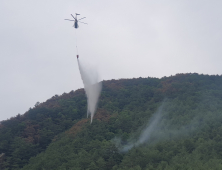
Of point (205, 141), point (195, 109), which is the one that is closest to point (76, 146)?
point (205, 141)

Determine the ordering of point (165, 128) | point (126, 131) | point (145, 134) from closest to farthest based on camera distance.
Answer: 1. point (145, 134)
2. point (165, 128)
3. point (126, 131)

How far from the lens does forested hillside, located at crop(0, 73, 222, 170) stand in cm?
3359

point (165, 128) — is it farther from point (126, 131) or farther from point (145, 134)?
point (126, 131)

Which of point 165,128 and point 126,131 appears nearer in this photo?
point 165,128

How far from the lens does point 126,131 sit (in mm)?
47156

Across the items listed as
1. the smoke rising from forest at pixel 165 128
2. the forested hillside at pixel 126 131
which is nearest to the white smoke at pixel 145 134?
the smoke rising from forest at pixel 165 128

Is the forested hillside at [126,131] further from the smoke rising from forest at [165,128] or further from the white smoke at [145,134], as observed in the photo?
the white smoke at [145,134]

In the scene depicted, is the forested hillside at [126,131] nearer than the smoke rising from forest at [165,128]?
Yes

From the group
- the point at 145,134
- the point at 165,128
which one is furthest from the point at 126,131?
the point at 165,128

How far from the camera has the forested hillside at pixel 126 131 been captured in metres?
33.6

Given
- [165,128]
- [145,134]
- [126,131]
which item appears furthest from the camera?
[126,131]

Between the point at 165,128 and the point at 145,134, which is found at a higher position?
the point at 165,128

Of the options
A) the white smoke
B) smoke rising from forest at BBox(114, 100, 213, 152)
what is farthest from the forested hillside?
the white smoke

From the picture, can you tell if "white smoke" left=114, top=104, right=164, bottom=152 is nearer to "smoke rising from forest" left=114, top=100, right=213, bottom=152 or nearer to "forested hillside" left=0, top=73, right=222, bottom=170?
"smoke rising from forest" left=114, top=100, right=213, bottom=152
